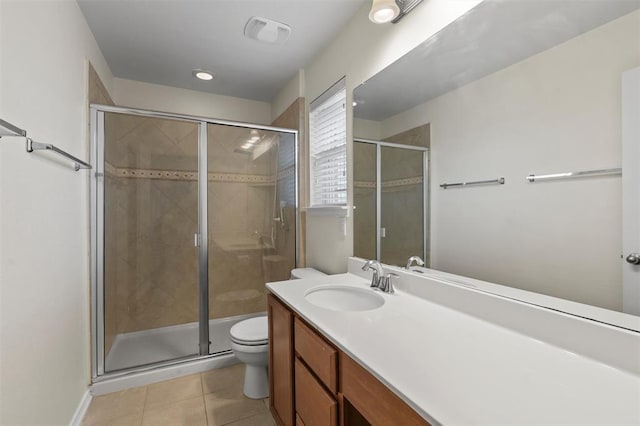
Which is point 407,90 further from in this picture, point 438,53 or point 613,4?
point 613,4

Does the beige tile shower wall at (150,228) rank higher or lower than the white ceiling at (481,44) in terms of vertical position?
lower

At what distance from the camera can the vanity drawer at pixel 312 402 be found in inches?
39.0

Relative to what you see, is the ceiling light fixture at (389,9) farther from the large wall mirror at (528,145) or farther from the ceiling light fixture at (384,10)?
the large wall mirror at (528,145)

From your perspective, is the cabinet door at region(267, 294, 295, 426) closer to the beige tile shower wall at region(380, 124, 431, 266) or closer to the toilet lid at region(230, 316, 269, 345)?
the toilet lid at region(230, 316, 269, 345)

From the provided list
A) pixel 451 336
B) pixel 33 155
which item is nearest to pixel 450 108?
pixel 451 336

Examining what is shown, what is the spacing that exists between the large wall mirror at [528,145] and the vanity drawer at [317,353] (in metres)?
0.66

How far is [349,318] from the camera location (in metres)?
1.11

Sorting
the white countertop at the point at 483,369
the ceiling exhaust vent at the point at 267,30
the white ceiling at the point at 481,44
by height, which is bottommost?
the white countertop at the point at 483,369

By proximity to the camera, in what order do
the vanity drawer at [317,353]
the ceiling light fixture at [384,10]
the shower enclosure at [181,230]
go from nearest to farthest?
the vanity drawer at [317,353]
the ceiling light fixture at [384,10]
the shower enclosure at [181,230]

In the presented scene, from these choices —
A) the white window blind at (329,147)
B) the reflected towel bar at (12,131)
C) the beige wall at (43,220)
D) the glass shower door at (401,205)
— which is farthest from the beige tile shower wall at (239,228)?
the reflected towel bar at (12,131)

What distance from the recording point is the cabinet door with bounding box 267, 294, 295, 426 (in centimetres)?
134

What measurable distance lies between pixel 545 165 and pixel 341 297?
1087mm

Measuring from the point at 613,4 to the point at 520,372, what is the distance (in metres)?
1.00

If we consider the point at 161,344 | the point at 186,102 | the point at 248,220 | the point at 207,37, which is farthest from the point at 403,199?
the point at 186,102
